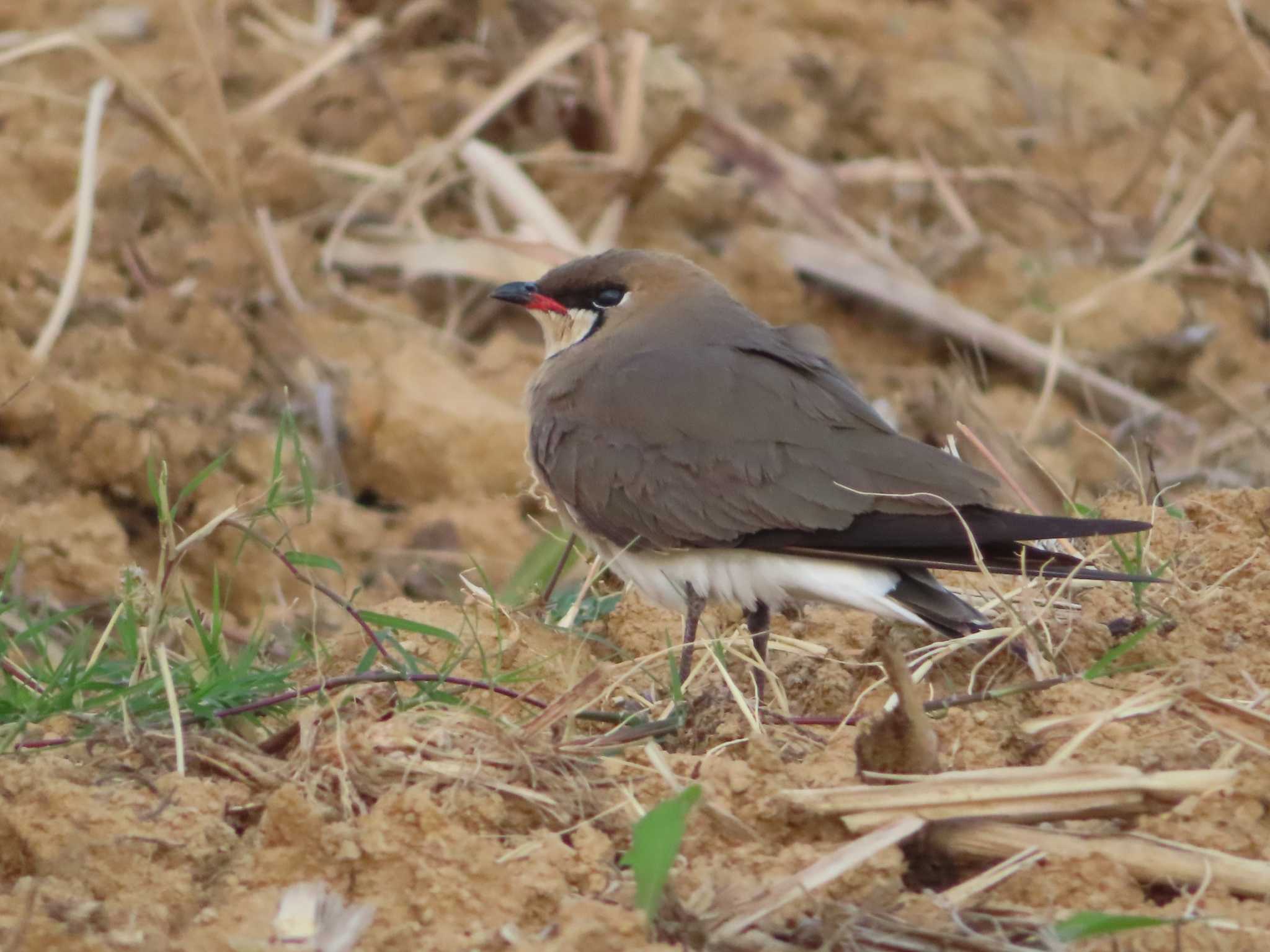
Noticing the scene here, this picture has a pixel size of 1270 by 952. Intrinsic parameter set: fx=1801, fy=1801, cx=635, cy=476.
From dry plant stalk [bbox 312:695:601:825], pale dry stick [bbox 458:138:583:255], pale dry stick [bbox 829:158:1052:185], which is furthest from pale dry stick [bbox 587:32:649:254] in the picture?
dry plant stalk [bbox 312:695:601:825]

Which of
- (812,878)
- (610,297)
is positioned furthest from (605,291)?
(812,878)

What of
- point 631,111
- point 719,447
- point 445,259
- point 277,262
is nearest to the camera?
point 719,447

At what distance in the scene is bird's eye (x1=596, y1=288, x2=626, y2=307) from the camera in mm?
4832

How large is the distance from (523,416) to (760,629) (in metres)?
2.58

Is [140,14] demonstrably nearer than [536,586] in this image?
No

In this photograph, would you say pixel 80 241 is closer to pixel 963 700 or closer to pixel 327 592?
pixel 327 592

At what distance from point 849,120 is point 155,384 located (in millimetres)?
3759

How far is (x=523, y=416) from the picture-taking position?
635 cm

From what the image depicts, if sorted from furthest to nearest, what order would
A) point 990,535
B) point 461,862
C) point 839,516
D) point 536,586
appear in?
1. point 536,586
2. point 839,516
3. point 990,535
4. point 461,862

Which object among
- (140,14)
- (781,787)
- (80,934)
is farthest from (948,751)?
(140,14)

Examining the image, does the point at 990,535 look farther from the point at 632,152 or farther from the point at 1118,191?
the point at 1118,191

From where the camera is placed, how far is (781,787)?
282 cm

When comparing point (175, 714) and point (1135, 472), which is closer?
point (175, 714)

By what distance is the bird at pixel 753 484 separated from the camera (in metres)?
3.57
